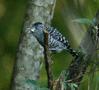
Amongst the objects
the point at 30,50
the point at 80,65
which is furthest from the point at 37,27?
the point at 80,65

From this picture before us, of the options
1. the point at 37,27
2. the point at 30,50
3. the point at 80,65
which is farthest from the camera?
the point at 30,50

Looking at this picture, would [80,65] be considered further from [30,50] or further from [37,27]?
[30,50]

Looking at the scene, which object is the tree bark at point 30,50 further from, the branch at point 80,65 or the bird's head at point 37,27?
the branch at point 80,65

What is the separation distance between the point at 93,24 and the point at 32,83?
50 cm

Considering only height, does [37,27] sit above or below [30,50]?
above

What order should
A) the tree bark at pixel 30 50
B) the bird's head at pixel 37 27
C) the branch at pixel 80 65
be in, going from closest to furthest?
the branch at pixel 80 65
the bird's head at pixel 37 27
the tree bark at pixel 30 50

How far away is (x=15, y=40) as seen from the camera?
5.34m

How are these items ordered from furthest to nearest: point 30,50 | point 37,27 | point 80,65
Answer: point 30,50 < point 37,27 < point 80,65

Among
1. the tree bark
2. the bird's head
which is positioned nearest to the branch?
the bird's head

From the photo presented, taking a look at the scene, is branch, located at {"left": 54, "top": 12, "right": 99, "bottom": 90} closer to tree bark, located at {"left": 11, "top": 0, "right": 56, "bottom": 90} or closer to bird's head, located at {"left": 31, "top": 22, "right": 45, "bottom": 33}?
bird's head, located at {"left": 31, "top": 22, "right": 45, "bottom": 33}

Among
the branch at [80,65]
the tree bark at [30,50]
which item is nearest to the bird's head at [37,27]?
the tree bark at [30,50]

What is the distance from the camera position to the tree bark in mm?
3477

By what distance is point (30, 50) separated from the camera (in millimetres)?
3490

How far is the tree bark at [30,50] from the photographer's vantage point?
11.4 ft
